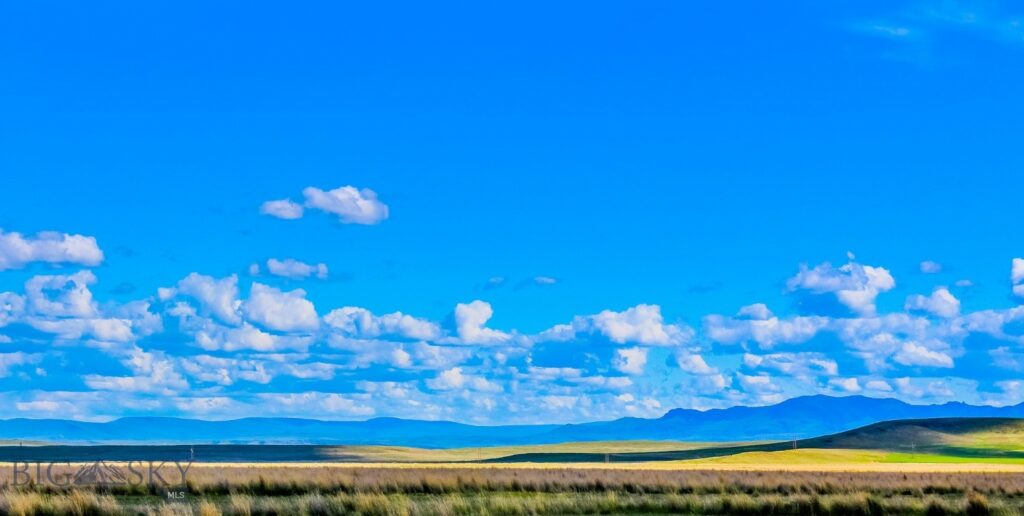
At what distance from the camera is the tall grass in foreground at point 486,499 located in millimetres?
25734

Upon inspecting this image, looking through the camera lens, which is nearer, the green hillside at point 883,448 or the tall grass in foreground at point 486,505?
the tall grass in foreground at point 486,505

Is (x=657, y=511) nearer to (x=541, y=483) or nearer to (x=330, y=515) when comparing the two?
(x=330, y=515)

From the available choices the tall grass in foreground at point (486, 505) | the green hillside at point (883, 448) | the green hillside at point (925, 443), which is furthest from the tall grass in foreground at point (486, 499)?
the green hillside at point (925, 443)

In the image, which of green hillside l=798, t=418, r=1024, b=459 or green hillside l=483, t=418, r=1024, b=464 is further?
green hillside l=798, t=418, r=1024, b=459

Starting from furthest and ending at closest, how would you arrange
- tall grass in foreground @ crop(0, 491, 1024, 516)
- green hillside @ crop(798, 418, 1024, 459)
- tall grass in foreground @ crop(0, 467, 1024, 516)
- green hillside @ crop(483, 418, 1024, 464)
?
green hillside @ crop(798, 418, 1024, 459)
green hillside @ crop(483, 418, 1024, 464)
tall grass in foreground @ crop(0, 467, 1024, 516)
tall grass in foreground @ crop(0, 491, 1024, 516)

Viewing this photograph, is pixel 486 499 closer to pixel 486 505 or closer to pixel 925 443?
pixel 486 505

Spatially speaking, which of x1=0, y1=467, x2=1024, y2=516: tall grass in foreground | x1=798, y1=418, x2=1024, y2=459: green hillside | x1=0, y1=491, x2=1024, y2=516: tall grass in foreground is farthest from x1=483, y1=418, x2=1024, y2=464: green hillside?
x1=0, y1=491, x2=1024, y2=516: tall grass in foreground

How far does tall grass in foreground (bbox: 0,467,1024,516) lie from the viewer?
2573 cm

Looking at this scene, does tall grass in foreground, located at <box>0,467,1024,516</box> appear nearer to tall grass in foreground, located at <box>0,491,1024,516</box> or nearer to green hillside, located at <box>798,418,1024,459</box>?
tall grass in foreground, located at <box>0,491,1024,516</box>

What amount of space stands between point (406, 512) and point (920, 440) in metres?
180

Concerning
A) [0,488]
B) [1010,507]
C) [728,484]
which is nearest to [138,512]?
[0,488]

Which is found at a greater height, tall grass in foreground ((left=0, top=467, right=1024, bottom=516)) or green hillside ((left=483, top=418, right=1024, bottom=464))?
green hillside ((left=483, top=418, right=1024, bottom=464))

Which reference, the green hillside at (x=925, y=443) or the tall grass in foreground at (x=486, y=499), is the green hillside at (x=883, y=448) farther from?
the tall grass in foreground at (x=486, y=499)

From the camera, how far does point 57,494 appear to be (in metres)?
28.2
